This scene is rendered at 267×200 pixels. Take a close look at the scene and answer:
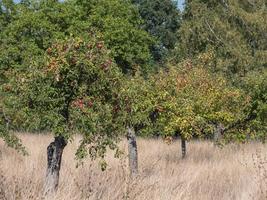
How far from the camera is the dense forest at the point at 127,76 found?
7973mm

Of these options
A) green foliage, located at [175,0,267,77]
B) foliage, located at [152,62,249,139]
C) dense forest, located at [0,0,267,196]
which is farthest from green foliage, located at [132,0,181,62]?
foliage, located at [152,62,249,139]

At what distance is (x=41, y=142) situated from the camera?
19234 mm

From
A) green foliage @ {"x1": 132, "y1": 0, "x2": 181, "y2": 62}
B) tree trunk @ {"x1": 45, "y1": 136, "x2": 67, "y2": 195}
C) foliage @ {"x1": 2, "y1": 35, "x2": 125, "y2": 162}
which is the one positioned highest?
green foliage @ {"x1": 132, "y1": 0, "x2": 181, "y2": 62}

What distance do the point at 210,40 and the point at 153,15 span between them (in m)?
11.8

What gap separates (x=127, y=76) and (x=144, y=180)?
176 inches

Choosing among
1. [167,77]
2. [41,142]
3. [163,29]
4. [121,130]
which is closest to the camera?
[121,130]

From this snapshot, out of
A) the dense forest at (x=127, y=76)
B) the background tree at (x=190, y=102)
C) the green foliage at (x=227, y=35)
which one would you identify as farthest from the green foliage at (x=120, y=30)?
the background tree at (x=190, y=102)

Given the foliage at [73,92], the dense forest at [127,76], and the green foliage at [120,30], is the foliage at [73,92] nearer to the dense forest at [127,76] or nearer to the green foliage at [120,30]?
the dense forest at [127,76]

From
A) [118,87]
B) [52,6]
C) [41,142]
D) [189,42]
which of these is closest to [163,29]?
[189,42]

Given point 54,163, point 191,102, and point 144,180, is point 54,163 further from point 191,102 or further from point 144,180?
point 191,102

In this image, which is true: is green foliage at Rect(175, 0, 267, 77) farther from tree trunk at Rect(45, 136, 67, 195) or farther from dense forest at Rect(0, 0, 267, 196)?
tree trunk at Rect(45, 136, 67, 195)

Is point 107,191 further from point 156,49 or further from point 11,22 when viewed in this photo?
point 156,49

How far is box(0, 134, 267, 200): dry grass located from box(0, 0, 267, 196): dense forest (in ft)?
1.46

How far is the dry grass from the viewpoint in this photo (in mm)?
6784
